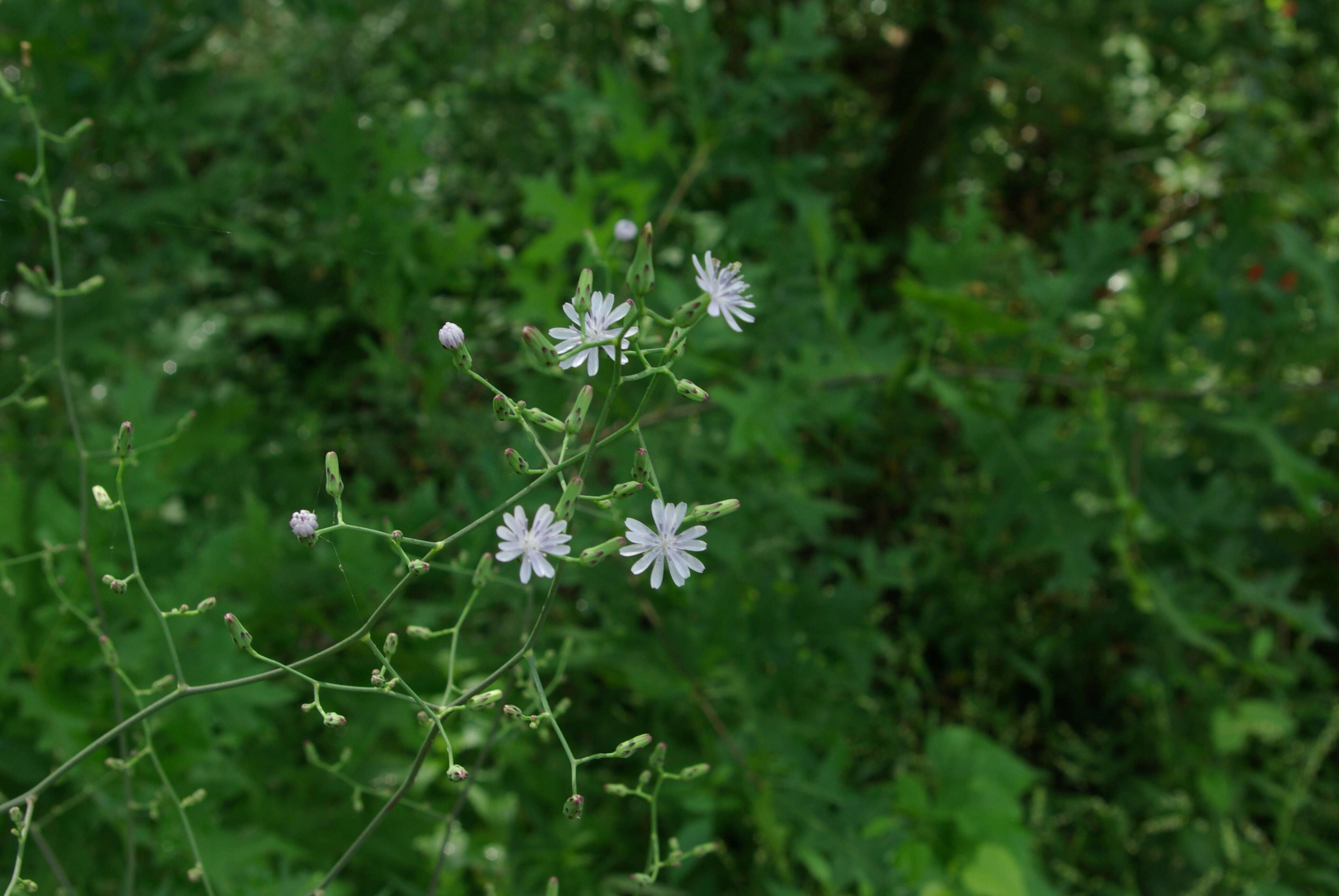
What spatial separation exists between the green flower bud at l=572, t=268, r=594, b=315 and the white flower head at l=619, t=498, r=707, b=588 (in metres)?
0.17

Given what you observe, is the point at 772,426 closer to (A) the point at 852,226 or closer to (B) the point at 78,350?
(A) the point at 852,226

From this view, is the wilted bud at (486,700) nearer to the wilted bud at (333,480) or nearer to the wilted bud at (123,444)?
the wilted bud at (333,480)

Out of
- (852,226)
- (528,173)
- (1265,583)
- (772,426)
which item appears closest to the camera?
(772,426)

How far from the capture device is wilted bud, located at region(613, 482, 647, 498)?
725 mm

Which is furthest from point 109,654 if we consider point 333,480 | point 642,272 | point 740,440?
point 740,440

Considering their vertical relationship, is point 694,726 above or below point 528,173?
below

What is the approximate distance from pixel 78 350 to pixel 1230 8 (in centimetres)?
369

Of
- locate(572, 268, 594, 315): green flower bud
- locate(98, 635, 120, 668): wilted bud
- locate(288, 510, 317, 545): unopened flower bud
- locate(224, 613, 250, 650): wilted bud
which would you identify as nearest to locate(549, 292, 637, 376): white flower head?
locate(572, 268, 594, 315): green flower bud

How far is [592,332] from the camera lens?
798 millimetres

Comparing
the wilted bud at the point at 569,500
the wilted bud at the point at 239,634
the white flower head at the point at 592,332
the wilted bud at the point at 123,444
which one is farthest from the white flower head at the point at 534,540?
the wilted bud at the point at 123,444

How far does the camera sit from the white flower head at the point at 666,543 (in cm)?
74

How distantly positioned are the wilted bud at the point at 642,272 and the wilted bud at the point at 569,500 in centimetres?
16

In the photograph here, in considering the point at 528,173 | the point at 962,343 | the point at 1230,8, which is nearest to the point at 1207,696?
the point at 962,343

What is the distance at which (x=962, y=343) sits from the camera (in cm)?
199
